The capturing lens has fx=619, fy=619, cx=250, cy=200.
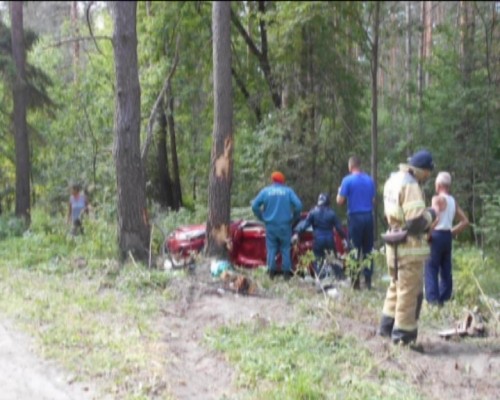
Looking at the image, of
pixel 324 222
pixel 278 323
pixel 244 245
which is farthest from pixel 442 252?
pixel 244 245

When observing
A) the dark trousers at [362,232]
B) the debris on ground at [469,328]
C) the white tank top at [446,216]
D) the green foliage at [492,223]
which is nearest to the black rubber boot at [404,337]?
the debris on ground at [469,328]

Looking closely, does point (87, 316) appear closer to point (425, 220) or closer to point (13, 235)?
point (425, 220)

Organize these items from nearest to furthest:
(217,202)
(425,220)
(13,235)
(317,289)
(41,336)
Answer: (425,220)
(41,336)
(317,289)
(217,202)
(13,235)

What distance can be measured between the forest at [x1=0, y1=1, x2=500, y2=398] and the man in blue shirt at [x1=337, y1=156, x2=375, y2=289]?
1456 millimetres

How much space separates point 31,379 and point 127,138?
5.25 metres

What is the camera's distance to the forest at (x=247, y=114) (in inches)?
412

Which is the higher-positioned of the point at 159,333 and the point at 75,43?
the point at 75,43

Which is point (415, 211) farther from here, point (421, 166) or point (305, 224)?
point (305, 224)

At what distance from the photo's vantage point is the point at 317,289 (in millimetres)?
8906

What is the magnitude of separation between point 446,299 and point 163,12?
13.4 meters

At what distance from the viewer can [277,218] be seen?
9797 mm

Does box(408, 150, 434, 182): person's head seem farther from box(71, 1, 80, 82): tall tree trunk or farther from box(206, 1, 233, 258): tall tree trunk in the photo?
box(71, 1, 80, 82): tall tree trunk

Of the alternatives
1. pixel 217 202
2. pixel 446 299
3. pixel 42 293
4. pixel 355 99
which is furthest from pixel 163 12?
pixel 446 299

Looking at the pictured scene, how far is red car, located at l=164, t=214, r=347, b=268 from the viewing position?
10.6 metres
